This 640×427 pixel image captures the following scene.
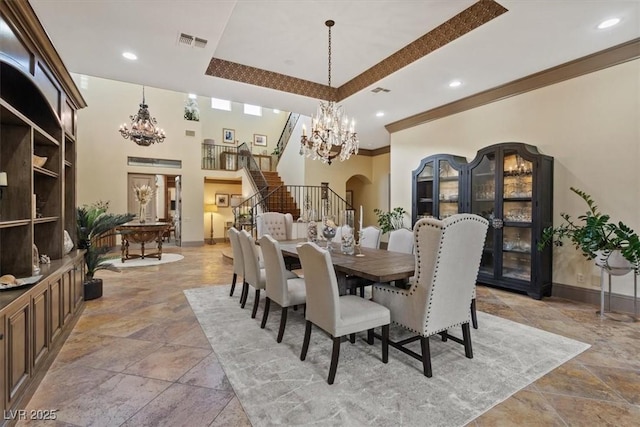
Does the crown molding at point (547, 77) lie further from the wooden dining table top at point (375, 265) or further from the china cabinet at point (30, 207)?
the china cabinet at point (30, 207)

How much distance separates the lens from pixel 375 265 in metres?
2.61

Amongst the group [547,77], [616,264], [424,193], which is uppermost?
[547,77]

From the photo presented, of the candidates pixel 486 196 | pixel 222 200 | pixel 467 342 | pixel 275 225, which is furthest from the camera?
pixel 222 200

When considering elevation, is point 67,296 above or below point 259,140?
below

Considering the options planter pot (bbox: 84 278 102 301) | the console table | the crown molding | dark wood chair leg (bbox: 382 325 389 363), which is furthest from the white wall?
the console table

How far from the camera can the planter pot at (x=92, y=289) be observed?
4.04 metres

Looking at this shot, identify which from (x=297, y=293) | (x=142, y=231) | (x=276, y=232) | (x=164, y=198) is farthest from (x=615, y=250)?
(x=164, y=198)

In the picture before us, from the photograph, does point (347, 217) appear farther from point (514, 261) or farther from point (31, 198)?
point (31, 198)

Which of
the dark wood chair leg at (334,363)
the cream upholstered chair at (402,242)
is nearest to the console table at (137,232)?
the cream upholstered chair at (402,242)

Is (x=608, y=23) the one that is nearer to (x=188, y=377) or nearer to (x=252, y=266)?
(x=252, y=266)

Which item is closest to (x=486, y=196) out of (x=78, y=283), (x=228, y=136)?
(x=78, y=283)

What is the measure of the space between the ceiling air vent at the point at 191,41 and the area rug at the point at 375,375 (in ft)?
10.3

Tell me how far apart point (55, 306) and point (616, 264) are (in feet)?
18.0

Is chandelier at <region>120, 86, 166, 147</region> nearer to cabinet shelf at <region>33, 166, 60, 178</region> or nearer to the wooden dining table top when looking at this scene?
cabinet shelf at <region>33, 166, 60, 178</region>
